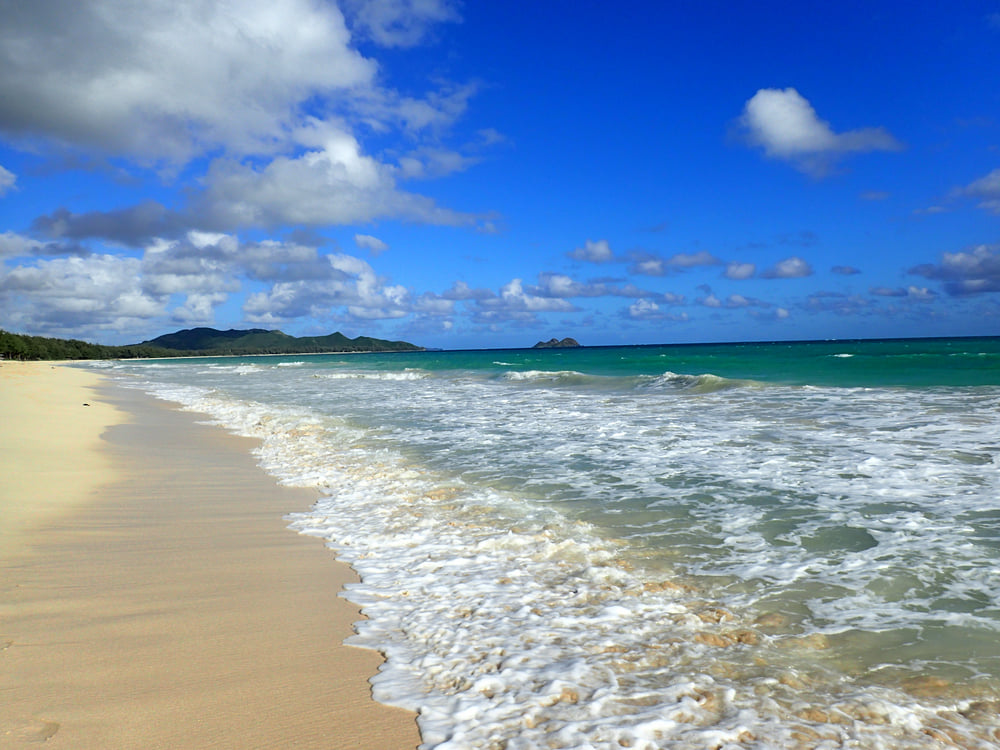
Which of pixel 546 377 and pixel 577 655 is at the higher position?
pixel 546 377

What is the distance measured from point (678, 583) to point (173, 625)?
3.45 m

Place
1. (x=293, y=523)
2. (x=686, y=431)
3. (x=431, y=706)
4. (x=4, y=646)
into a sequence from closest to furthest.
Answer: (x=431, y=706), (x=4, y=646), (x=293, y=523), (x=686, y=431)

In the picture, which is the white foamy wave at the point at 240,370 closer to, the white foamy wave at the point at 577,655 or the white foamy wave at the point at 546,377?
the white foamy wave at the point at 546,377

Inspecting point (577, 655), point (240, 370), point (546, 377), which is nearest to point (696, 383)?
point (546, 377)

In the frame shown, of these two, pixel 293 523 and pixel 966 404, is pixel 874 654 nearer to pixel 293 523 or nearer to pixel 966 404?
pixel 293 523

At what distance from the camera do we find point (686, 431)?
12062 mm

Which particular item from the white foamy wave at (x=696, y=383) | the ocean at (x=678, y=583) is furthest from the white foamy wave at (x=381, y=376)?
the ocean at (x=678, y=583)

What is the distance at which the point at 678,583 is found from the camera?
4504mm

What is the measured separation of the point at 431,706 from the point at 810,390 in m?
21.6

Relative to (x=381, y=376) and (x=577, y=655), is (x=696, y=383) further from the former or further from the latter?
(x=577, y=655)

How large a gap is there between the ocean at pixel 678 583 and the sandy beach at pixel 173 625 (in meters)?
0.30

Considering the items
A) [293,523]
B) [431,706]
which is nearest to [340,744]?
[431,706]

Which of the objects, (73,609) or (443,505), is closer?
(73,609)

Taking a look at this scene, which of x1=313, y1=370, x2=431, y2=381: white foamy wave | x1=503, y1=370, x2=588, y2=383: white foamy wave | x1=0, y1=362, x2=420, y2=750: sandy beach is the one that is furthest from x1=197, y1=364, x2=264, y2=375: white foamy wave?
x1=0, y1=362, x2=420, y2=750: sandy beach
